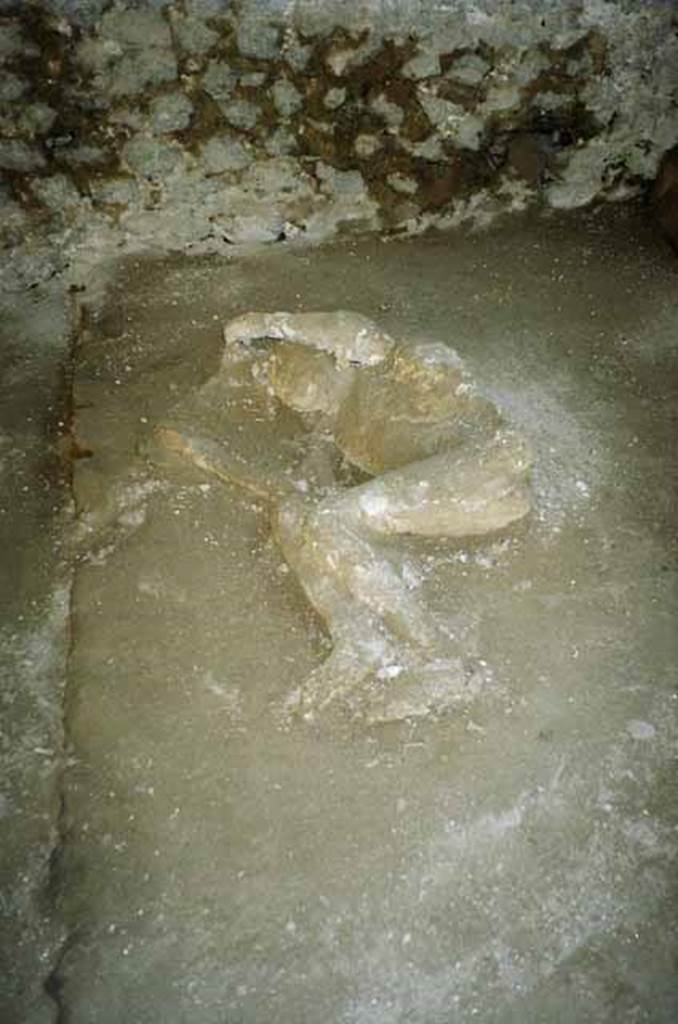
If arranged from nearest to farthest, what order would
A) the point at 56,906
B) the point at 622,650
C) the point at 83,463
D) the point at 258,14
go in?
1. the point at 56,906
2. the point at 622,650
3. the point at 83,463
4. the point at 258,14

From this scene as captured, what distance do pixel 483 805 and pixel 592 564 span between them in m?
0.92

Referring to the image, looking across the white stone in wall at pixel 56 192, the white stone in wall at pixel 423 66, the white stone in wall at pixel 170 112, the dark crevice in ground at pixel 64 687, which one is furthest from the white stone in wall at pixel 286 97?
the dark crevice in ground at pixel 64 687

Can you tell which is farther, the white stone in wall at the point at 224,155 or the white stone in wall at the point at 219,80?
the white stone in wall at the point at 224,155

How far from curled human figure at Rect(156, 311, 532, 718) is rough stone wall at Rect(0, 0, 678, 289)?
3.97 ft

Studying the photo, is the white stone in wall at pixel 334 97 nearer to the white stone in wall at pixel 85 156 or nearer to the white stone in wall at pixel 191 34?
the white stone in wall at pixel 191 34

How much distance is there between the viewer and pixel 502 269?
157 inches

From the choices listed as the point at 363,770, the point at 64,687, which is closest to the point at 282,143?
the point at 64,687

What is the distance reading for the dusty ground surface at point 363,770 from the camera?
2061 mm

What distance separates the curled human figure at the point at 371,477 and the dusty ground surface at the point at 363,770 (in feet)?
0.33

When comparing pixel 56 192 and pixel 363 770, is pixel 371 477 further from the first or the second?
pixel 56 192

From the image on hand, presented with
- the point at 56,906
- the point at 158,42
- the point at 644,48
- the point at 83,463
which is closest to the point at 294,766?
the point at 56,906

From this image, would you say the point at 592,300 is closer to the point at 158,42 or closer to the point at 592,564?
the point at 592,564

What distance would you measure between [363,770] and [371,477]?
3.34 feet

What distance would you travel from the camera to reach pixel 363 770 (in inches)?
92.2
